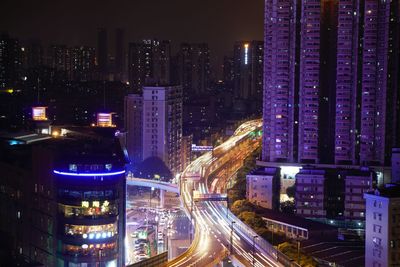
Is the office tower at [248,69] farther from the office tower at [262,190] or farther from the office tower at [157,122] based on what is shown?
the office tower at [262,190]

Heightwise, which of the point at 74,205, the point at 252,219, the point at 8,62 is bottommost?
the point at 252,219

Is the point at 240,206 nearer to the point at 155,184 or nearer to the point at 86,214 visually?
the point at 155,184

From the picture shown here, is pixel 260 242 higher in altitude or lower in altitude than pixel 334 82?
lower

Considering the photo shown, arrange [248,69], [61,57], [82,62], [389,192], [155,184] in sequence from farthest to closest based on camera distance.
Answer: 1. [82,62]
2. [61,57]
3. [248,69]
4. [155,184]
5. [389,192]

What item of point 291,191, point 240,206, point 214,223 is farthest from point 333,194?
point 214,223

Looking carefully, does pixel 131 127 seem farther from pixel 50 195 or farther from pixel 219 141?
pixel 50 195

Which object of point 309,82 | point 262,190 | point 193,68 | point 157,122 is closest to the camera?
point 262,190

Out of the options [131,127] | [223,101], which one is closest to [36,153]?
[131,127]
